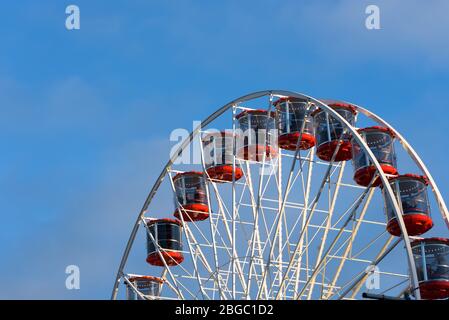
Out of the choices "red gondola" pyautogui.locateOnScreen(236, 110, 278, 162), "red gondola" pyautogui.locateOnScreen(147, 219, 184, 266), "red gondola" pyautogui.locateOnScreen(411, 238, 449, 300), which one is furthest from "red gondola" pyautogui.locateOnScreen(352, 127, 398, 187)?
"red gondola" pyautogui.locateOnScreen(147, 219, 184, 266)

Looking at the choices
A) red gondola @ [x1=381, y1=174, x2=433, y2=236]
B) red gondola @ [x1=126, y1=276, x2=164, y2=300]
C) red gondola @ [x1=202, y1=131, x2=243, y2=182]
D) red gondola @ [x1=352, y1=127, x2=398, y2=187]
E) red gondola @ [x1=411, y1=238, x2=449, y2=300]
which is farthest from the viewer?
red gondola @ [x1=126, y1=276, x2=164, y2=300]

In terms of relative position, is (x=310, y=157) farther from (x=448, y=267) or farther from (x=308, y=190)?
(x=448, y=267)

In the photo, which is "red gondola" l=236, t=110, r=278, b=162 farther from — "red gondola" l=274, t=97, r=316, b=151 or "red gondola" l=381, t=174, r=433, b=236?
"red gondola" l=381, t=174, r=433, b=236

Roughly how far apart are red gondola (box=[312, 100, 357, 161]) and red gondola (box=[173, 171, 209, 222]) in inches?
254

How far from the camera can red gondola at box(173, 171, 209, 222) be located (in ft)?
154

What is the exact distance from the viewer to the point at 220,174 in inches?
1820

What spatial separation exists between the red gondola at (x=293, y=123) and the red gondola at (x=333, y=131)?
1218mm

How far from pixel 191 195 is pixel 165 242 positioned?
7.26 feet

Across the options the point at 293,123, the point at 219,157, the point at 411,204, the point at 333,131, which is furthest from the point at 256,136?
the point at 411,204

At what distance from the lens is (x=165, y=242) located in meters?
47.2

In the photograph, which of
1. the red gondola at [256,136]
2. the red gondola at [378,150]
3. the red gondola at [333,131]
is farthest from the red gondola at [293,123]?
the red gondola at [378,150]

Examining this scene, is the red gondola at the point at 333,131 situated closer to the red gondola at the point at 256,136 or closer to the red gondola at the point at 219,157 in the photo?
the red gondola at the point at 256,136
